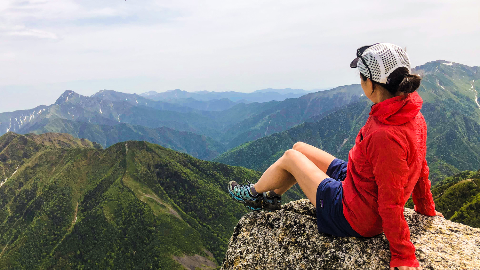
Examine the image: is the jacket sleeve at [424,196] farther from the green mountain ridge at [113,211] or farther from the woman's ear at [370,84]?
the green mountain ridge at [113,211]

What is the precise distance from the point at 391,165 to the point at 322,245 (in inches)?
116

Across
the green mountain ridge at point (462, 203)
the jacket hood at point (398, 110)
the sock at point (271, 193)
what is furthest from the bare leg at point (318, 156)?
the green mountain ridge at point (462, 203)

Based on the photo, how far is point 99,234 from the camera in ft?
433

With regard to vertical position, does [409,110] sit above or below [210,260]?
above

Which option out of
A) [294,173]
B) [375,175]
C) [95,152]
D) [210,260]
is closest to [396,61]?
[375,175]

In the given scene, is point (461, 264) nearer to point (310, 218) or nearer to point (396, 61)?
point (310, 218)

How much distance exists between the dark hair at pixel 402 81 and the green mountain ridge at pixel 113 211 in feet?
434

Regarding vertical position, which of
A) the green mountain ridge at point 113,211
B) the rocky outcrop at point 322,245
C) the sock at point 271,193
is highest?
the sock at point 271,193

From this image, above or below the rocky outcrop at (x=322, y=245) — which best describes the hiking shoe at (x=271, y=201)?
above

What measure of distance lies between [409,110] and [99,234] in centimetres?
15585

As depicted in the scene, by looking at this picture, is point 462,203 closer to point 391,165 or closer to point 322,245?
point 322,245

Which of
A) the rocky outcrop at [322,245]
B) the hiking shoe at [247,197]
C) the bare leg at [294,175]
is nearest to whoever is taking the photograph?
the rocky outcrop at [322,245]

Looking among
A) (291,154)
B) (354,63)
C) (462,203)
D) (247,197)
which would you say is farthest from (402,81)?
(462,203)

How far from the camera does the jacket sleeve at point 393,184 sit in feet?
14.2
